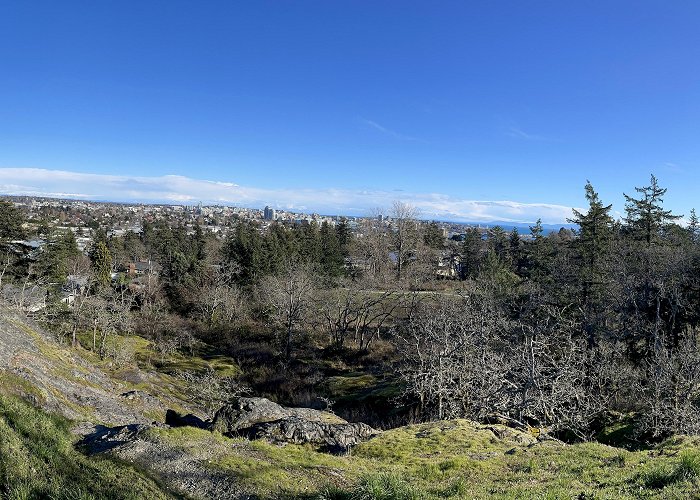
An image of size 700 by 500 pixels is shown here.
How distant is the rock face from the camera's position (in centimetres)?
1124

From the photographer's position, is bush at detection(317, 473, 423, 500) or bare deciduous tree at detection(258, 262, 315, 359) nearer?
bush at detection(317, 473, 423, 500)

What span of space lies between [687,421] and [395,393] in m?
12.8

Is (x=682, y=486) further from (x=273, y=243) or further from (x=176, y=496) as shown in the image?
(x=273, y=243)

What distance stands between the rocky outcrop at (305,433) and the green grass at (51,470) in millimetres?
4348

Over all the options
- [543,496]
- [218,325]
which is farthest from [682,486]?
[218,325]

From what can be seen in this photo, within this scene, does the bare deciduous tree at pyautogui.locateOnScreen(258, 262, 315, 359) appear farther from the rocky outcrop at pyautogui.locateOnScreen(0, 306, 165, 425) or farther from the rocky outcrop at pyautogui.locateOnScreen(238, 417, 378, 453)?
the rocky outcrop at pyautogui.locateOnScreen(238, 417, 378, 453)

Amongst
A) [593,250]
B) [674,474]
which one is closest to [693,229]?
[593,250]

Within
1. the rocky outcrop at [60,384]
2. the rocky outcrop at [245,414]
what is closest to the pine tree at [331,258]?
the rocky outcrop at [60,384]

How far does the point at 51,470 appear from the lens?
634 centimetres

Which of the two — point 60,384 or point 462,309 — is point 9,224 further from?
point 462,309

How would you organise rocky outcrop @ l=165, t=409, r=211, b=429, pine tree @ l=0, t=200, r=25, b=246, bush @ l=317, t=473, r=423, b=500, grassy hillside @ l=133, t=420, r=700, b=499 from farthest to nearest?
pine tree @ l=0, t=200, r=25, b=246
rocky outcrop @ l=165, t=409, r=211, b=429
grassy hillside @ l=133, t=420, r=700, b=499
bush @ l=317, t=473, r=423, b=500

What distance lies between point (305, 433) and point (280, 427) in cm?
67

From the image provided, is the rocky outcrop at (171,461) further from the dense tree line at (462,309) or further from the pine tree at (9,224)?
the pine tree at (9,224)

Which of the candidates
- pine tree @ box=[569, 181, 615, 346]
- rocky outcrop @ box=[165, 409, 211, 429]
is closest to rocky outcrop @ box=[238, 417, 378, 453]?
rocky outcrop @ box=[165, 409, 211, 429]
